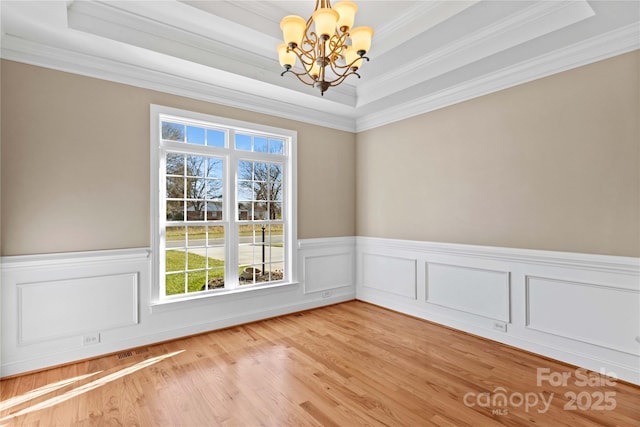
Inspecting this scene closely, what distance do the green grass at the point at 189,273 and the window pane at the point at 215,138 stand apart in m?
1.36

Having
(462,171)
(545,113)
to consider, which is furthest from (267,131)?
(545,113)

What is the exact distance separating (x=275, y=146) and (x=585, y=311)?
3.88 metres

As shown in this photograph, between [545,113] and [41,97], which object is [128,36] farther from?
[545,113]

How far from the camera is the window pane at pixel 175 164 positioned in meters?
3.67

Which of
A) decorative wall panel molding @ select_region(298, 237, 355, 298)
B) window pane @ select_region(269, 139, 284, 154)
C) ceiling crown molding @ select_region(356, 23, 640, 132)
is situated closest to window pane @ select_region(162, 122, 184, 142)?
window pane @ select_region(269, 139, 284, 154)

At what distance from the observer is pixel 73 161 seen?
3049 mm

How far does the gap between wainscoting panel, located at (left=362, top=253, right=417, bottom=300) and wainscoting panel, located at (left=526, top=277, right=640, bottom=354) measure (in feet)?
4.70

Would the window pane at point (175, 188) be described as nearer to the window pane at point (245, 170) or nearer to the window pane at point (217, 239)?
the window pane at point (217, 239)

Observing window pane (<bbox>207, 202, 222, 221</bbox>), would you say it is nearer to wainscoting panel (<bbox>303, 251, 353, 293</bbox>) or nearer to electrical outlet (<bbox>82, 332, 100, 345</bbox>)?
wainscoting panel (<bbox>303, 251, 353, 293</bbox>)

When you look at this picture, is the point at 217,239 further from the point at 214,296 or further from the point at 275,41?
the point at 275,41

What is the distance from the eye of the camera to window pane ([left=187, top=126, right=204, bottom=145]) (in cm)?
380

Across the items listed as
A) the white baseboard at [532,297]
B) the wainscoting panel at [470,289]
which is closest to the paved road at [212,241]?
the white baseboard at [532,297]

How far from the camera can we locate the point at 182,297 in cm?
371

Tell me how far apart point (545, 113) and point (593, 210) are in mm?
1028
